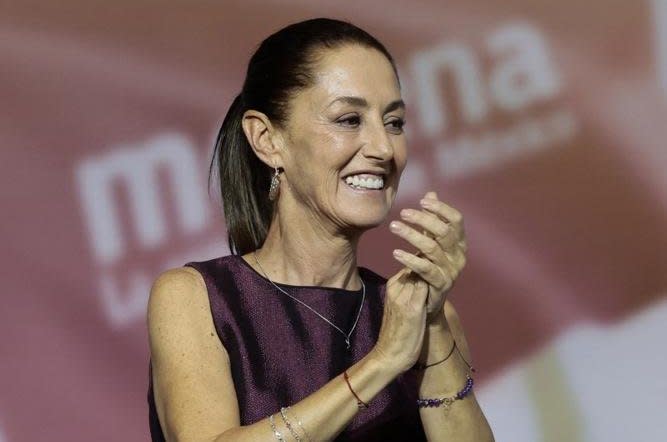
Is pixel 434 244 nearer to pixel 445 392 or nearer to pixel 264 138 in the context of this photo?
pixel 445 392

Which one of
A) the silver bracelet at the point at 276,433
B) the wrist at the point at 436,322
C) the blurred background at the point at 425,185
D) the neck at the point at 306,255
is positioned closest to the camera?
the silver bracelet at the point at 276,433

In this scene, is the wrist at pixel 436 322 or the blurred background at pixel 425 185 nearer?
the wrist at pixel 436 322

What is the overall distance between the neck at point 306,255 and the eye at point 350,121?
0.53ft

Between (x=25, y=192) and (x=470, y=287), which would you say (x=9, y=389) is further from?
(x=470, y=287)

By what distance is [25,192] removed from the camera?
8.18 feet

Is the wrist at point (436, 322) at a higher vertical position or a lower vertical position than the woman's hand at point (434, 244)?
lower

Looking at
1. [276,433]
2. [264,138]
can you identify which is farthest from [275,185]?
[276,433]

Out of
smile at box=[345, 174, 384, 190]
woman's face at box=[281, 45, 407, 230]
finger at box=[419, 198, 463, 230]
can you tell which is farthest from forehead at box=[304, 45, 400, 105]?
finger at box=[419, 198, 463, 230]

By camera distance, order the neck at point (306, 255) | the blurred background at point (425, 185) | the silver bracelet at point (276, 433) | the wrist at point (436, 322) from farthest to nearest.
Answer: the blurred background at point (425, 185), the neck at point (306, 255), the wrist at point (436, 322), the silver bracelet at point (276, 433)

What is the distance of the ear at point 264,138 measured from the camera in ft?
6.12

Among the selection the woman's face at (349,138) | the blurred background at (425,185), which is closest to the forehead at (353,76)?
the woman's face at (349,138)

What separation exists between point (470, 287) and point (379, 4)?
68cm

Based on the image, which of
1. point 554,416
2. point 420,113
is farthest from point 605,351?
point 420,113

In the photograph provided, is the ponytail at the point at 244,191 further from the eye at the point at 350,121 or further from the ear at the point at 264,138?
the eye at the point at 350,121
